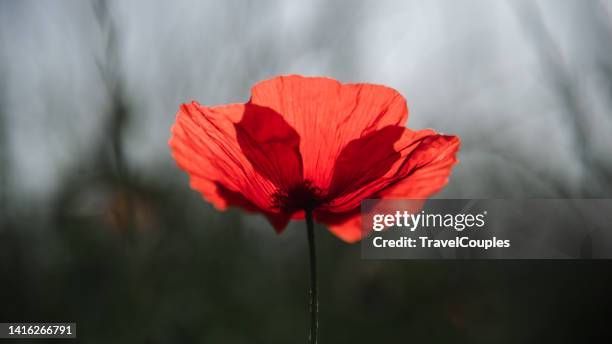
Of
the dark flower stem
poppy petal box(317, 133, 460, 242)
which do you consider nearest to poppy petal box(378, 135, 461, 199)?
poppy petal box(317, 133, 460, 242)

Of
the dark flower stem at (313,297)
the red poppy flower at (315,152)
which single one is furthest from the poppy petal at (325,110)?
the dark flower stem at (313,297)

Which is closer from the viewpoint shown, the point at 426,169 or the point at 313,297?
the point at 313,297

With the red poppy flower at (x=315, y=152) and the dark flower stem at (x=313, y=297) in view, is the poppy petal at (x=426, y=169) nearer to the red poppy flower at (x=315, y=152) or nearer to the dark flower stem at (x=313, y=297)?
the red poppy flower at (x=315, y=152)

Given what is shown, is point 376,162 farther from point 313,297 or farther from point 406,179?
point 313,297

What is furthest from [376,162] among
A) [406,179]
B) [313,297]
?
[313,297]

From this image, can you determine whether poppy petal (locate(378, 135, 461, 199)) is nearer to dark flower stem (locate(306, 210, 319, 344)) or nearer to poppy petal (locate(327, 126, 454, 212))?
poppy petal (locate(327, 126, 454, 212))

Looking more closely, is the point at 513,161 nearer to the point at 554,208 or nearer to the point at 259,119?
the point at 554,208

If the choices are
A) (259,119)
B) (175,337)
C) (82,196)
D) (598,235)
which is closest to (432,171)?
(259,119)
